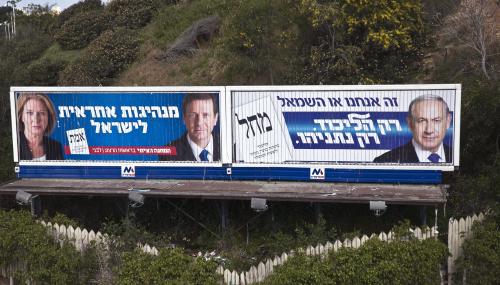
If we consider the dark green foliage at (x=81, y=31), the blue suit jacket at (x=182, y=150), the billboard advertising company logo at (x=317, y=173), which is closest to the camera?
the billboard advertising company logo at (x=317, y=173)

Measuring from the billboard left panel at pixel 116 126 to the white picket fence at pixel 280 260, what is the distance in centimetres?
442

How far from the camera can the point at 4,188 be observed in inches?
647

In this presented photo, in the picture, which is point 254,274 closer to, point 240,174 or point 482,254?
point 240,174

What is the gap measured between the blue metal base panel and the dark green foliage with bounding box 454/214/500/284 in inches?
111

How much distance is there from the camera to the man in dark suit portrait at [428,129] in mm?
15492

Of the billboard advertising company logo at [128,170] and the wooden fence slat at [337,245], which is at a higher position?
the billboard advertising company logo at [128,170]

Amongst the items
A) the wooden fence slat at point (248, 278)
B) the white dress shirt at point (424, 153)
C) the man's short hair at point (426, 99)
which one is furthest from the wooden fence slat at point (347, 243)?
the man's short hair at point (426, 99)

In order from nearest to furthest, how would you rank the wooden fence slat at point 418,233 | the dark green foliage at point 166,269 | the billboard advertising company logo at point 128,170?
1. the dark green foliage at point 166,269
2. the wooden fence slat at point 418,233
3. the billboard advertising company logo at point 128,170

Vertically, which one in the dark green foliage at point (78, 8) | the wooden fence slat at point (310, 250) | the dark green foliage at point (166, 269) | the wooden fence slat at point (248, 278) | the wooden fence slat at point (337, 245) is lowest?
the wooden fence slat at point (248, 278)

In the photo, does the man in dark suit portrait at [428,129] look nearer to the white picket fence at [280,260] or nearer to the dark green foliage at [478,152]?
the dark green foliage at [478,152]

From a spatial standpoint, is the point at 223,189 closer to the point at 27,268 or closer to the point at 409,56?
the point at 27,268

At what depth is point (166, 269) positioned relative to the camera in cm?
1256

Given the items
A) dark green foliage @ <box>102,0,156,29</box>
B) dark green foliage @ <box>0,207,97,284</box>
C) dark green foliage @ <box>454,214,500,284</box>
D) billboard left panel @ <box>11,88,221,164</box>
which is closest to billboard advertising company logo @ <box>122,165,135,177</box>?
billboard left panel @ <box>11,88,221,164</box>

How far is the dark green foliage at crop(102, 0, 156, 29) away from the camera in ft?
122
